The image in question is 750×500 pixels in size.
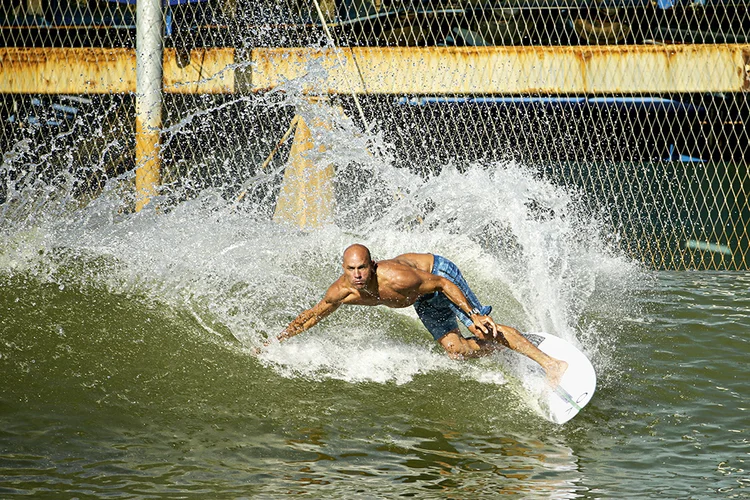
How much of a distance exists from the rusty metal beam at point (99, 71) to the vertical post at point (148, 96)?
0.42m

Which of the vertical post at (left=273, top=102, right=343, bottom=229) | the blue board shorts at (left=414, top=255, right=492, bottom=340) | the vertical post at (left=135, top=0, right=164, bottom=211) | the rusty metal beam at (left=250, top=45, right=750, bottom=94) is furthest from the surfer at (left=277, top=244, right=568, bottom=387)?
the vertical post at (left=135, top=0, right=164, bottom=211)

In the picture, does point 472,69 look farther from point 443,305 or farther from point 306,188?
point 443,305

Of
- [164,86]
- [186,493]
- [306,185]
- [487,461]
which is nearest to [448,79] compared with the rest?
[306,185]

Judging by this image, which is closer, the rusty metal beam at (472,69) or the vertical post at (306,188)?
the rusty metal beam at (472,69)

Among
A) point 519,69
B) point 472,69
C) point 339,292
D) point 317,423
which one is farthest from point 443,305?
point 519,69

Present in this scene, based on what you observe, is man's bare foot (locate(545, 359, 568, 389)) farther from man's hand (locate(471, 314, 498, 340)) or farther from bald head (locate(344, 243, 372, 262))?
bald head (locate(344, 243, 372, 262))

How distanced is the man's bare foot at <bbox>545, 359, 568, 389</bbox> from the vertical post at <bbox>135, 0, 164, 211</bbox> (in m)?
5.05

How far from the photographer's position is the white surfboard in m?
6.00

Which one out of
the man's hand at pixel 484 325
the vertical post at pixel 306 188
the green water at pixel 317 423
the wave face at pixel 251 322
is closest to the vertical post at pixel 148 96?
the wave face at pixel 251 322

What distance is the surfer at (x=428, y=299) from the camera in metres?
6.20

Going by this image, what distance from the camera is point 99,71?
10.2 m

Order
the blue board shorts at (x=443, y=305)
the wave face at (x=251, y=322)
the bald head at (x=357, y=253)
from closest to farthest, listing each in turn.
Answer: the wave face at (x=251, y=322)
the bald head at (x=357, y=253)
the blue board shorts at (x=443, y=305)

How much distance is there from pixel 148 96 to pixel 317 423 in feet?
16.9

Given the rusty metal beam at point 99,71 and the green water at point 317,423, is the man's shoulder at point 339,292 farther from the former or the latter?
the rusty metal beam at point 99,71
